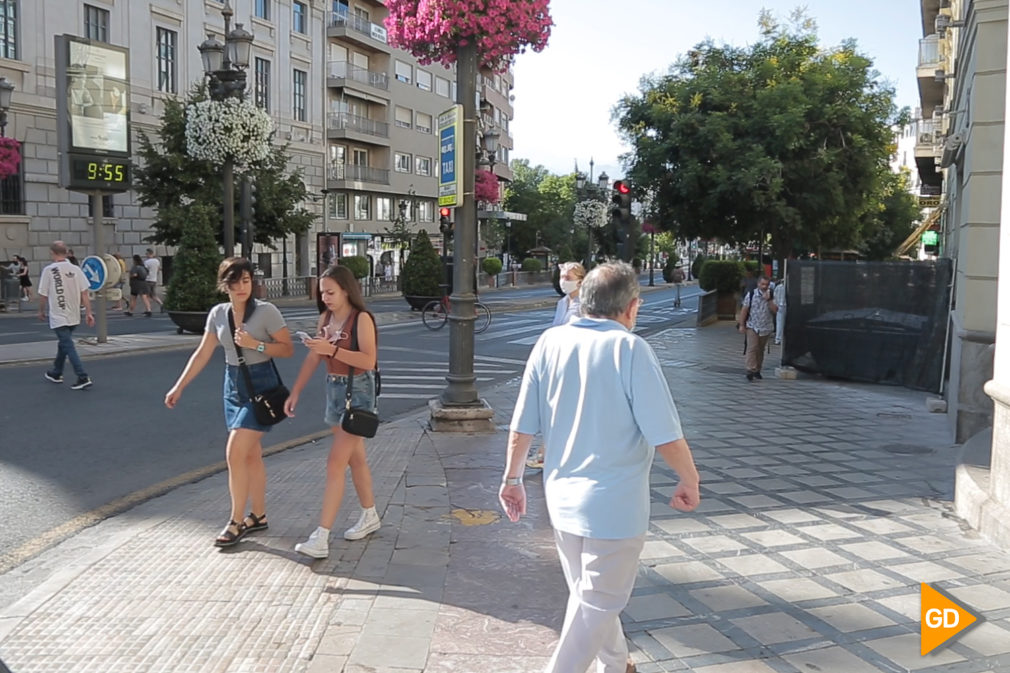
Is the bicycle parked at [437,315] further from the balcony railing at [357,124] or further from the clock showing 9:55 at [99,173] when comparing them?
the balcony railing at [357,124]

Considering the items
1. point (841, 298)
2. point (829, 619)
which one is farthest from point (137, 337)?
point (829, 619)

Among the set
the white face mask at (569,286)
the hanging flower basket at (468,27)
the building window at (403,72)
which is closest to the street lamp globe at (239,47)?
the hanging flower basket at (468,27)

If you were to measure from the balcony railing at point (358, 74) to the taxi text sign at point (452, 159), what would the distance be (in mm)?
37983

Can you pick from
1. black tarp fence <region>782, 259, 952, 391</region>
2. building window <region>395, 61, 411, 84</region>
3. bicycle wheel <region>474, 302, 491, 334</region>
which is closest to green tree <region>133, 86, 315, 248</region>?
bicycle wheel <region>474, 302, 491, 334</region>

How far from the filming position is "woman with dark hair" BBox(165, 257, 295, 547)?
206 inches

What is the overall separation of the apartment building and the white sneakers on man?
921 inches

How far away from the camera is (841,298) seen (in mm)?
13734

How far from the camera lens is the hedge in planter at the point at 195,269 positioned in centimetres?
1767

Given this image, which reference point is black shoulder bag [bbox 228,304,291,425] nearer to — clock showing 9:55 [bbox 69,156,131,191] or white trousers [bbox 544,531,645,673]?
white trousers [bbox 544,531,645,673]

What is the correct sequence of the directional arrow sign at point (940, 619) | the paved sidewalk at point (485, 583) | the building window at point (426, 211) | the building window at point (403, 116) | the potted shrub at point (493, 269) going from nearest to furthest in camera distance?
the paved sidewalk at point (485, 583) < the directional arrow sign at point (940, 619) < the potted shrub at point (493, 269) < the building window at point (403, 116) < the building window at point (426, 211)

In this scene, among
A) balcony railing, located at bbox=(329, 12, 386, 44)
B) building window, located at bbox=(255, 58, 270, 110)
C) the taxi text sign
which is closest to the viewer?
the taxi text sign

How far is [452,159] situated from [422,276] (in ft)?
61.4

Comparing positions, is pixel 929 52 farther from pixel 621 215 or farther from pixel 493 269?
pixel 493 269

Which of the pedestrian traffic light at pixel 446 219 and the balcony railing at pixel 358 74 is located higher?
the balcony railing at pixel 358 74
